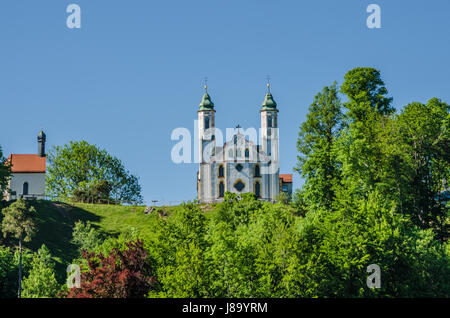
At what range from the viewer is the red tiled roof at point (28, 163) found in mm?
103875

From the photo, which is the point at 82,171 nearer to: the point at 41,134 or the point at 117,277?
the point at 41,134

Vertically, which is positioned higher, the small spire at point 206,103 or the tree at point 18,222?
the small spire at point 206,103

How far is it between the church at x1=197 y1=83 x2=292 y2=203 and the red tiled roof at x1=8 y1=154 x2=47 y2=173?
23.3 meters

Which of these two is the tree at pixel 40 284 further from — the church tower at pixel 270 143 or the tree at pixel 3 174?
the church tower at pixel 270 143

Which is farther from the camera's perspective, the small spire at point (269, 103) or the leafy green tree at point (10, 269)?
the small spire at point (269, 103)

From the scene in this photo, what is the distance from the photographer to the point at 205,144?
375ft

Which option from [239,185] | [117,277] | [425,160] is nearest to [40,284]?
[117,277]

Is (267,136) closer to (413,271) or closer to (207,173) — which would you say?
(207,173)

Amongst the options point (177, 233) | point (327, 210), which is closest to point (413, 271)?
point (327, 210)

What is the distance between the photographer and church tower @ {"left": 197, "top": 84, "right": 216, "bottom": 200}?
110m

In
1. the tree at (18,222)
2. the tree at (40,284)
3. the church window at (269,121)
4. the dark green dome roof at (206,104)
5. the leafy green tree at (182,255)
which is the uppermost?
the dark green dome roof at (206,104)

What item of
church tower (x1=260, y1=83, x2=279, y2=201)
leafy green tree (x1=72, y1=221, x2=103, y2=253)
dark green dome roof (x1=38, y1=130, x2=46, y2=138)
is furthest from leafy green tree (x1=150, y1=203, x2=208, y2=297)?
dark green dome roof (x1=38, y1=130, x2=46, y2=138)

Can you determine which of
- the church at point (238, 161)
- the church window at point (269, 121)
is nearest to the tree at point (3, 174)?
the church at point (238, 161)

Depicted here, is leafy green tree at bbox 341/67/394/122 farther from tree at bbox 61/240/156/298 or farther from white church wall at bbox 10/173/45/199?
white church wall at bbox 10/173/45/199
